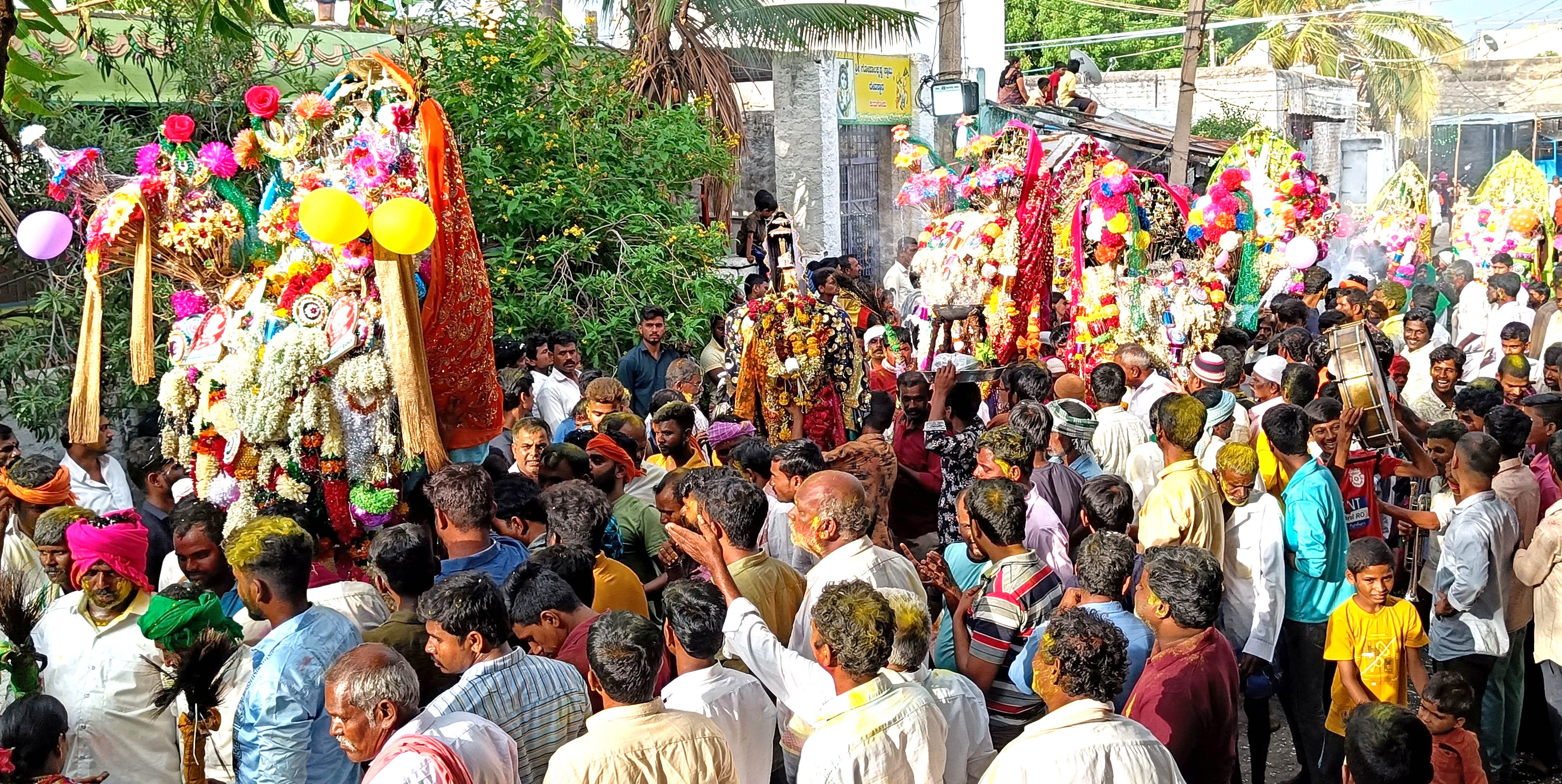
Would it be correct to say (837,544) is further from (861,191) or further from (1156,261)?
(861,191)

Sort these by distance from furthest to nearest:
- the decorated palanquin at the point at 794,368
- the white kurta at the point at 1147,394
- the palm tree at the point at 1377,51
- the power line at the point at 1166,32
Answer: the palm tree at the point at 1377,51 < the power line at the point at 1166,32 < the decorated palanquin at the point at 794,368 < the white kurta at the point at 1147,394

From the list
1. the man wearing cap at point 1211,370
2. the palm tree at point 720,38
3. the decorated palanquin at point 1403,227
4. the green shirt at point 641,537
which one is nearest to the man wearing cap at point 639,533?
the green shirt at point 641,537

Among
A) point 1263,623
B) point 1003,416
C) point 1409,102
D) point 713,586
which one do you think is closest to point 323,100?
Answer: point 713,586

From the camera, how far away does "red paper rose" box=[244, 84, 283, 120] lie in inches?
230

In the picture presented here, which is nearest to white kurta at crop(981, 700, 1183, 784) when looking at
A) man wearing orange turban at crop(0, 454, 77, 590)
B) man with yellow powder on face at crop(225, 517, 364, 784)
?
man with yellow powder on face at crop(225, 517, 364, 784)

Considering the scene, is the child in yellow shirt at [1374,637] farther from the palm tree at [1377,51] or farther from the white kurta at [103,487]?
the palm tree at [1377,51]

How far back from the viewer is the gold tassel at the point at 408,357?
582 centimetres

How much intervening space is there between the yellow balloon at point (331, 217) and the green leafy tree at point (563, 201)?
447cm

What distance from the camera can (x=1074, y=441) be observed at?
630 centimetres

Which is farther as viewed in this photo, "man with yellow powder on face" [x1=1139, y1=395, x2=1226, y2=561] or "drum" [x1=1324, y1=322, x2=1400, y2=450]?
"drum" [x1=1324, y1=322, x2=1400, y2=450]

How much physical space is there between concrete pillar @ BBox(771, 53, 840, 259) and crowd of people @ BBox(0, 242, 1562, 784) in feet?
30.2

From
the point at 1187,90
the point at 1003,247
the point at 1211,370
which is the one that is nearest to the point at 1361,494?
the point at 1211,370

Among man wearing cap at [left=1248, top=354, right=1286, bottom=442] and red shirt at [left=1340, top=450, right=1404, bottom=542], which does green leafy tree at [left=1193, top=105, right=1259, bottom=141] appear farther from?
red shirt at [left=1340, top=450, right=1404, bottom=542]

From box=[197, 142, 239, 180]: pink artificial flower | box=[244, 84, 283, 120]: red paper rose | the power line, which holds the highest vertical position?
the power line
